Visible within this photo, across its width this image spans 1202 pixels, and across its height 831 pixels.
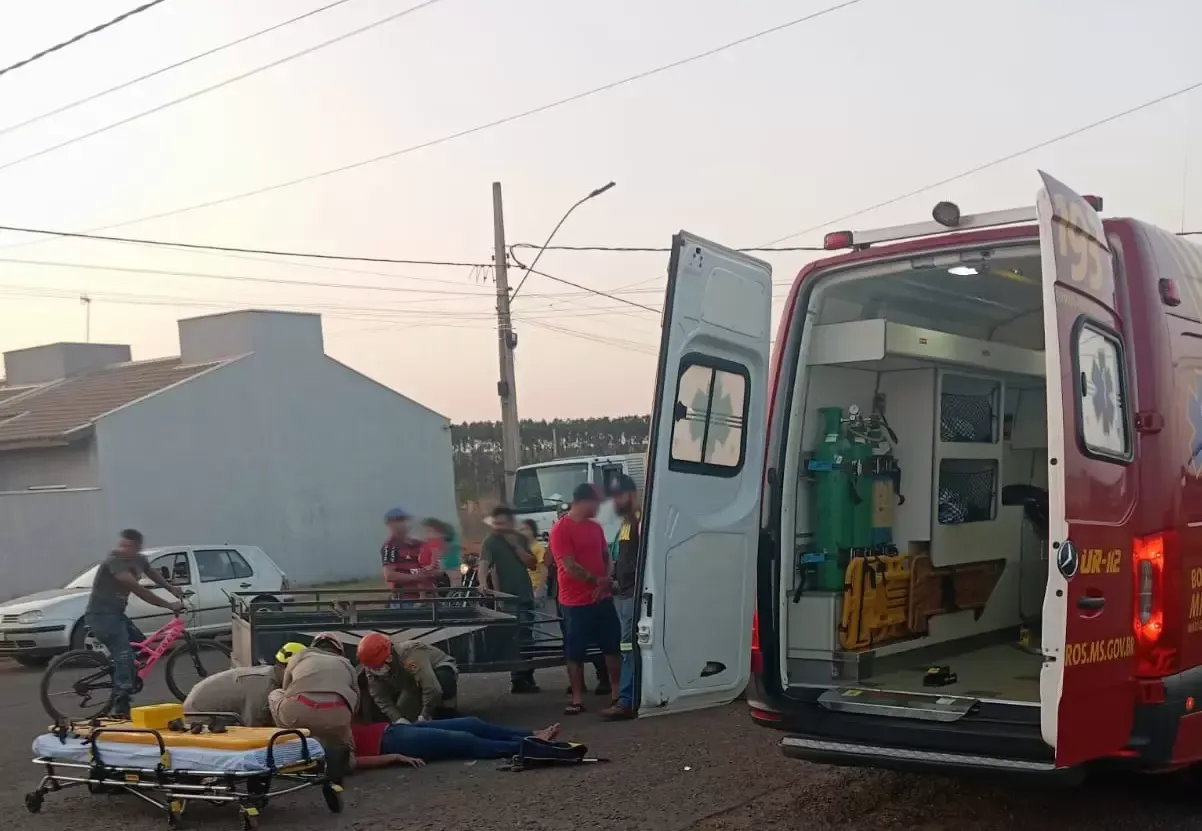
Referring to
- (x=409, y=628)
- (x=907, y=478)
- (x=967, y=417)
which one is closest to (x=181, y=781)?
(x=409, y=628)

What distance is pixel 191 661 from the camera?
11.4 meters

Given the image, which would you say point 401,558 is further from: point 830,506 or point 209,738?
point 830,506

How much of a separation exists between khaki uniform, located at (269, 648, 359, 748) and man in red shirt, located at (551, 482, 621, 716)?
231cm

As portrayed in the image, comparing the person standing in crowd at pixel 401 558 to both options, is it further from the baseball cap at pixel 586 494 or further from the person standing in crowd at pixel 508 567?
the baseball cap at pixel 586 494

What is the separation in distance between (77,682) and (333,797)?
4558mm

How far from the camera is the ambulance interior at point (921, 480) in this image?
6.49 meters

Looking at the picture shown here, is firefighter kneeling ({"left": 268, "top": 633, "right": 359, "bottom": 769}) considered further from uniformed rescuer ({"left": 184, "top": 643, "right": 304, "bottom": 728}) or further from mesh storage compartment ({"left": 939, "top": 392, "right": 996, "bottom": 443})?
mesh storage compartment ({"left": 939, "top": 392, "right": 996, "bottom": 443})

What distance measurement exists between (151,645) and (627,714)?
4915 millimetres

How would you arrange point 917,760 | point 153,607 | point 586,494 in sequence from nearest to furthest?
point 917,760 → point 586,494 → point 153,607

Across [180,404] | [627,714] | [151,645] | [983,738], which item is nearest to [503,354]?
[180,404]

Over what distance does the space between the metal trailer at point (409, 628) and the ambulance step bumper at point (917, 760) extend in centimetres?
393

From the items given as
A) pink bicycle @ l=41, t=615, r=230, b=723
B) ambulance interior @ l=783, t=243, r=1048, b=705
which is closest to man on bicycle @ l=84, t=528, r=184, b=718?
pink bicycle @ l=41, t=615, r=230, b=723

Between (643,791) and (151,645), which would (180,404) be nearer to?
(151,645)

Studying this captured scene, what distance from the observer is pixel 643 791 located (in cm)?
695
